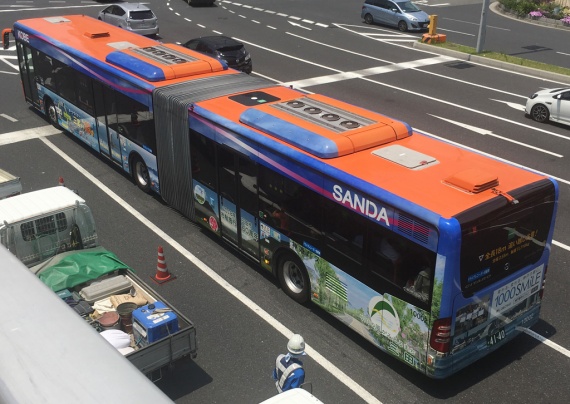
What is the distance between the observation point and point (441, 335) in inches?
347

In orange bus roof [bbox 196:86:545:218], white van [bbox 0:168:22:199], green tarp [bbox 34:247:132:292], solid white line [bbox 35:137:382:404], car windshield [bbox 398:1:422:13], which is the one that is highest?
orange bus roof [bbox 196:86:545:218]

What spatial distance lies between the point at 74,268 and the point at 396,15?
94.2 feet

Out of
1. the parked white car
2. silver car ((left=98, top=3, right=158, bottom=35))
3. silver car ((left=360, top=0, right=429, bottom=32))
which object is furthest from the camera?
silver car ((left=360, top=0, right=429, bottom=32))

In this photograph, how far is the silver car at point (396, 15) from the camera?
34.8 meters

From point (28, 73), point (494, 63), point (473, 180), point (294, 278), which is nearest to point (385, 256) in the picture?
point (473, 180)

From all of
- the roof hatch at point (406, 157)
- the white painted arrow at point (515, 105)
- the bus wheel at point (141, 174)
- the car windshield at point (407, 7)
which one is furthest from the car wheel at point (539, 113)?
the car windshield at point (407, 7)

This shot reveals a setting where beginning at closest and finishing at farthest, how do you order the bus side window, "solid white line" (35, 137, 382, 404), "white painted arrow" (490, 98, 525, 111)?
the bus side window → "solid white line" (35, 137, 382, 404) → "white painted arrow" (490, 98, 525, 111)

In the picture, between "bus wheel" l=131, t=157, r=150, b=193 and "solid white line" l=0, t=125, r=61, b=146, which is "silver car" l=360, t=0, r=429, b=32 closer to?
"solid white line" l=0, t=125, r=61, b=146

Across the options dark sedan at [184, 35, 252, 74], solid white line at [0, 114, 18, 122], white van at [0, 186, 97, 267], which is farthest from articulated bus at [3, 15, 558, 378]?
dark sedan at [184, 35, 252, 74]

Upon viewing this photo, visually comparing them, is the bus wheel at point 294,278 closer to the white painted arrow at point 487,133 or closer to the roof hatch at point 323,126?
→ the roof hatch at point 323,126

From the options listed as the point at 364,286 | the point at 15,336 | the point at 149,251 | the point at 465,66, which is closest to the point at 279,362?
the point at 364,286

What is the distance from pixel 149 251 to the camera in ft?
44.4

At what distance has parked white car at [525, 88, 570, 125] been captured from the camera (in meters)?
20.8

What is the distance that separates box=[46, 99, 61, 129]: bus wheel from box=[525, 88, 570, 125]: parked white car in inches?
595
